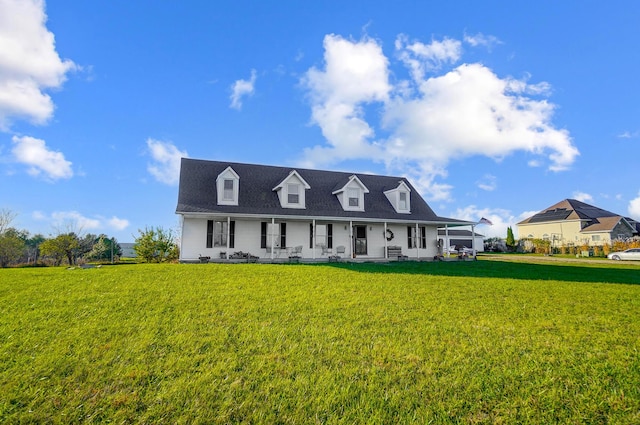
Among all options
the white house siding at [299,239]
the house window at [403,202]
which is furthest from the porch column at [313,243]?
the house window at [403,202]

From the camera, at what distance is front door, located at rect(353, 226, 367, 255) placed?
2198 centimetres

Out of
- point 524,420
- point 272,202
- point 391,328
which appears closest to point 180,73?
point 272,202

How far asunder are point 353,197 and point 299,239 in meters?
4.85

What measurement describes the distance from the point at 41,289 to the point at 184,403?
792cm

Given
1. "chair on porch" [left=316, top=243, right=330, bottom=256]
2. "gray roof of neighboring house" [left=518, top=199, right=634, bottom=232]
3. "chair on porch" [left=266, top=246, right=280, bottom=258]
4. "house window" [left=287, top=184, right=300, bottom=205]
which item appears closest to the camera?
"chair on porch" [left=266, top=246, right=280, bottom=258]

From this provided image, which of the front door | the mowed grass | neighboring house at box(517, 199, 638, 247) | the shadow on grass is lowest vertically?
the mowed grass

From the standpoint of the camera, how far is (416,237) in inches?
909

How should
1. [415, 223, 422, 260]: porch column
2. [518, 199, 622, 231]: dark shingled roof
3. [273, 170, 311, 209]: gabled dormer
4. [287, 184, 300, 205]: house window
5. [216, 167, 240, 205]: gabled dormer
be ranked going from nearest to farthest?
[216, 167, 240, 205]: gabled dormer, [273, 170, 311, 209]: gabled dormer, [287, 184, 300, 205]: house window, [415, 223, 422, 260]: porch column, [518, 199, 622, 231]: dark shingled roof

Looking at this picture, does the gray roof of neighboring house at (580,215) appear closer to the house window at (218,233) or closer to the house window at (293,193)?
the house window at (293,193)

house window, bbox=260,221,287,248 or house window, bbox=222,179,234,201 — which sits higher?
house window, bbox=222,179,234,201

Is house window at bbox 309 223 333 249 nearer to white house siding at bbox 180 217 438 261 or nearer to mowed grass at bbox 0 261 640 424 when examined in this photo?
white house siding at bbox 180 217 438 261

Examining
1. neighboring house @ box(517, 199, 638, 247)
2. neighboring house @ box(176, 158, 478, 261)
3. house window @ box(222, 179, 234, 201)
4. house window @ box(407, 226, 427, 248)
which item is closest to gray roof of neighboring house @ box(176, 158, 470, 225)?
neighboring house @ box(176, 158, 478, 261)

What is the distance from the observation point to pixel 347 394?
384cm

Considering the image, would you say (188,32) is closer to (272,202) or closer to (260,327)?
(272,202)
